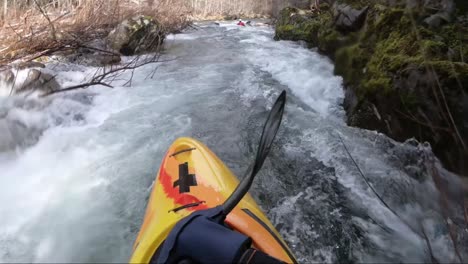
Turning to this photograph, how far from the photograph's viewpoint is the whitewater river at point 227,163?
2.47m

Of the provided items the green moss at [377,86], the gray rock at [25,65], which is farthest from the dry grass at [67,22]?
the green moss at [377,86]

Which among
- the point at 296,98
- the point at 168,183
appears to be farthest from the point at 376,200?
the point at 296,98

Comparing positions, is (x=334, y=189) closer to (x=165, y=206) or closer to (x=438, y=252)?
(x=438, y=252)

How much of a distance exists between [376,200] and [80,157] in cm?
289

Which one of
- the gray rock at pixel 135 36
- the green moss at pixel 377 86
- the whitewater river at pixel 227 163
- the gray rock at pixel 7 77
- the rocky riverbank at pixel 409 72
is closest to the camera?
the whitewater river at pixel 227 163

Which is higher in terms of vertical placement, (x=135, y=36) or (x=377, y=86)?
(x=377, y=86)

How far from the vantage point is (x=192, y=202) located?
2127 millimetres

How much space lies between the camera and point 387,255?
2340 millimetres

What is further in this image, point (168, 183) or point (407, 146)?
point (407, 146)

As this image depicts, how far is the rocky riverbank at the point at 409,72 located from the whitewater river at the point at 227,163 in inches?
7.0

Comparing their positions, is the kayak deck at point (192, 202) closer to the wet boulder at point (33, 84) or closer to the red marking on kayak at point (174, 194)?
the red marking on kayak at point (174, 194)

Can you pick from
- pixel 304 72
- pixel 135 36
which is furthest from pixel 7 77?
pixel 304 72

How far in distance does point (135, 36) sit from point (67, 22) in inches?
68.3

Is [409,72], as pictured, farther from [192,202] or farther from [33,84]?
[33,84]
